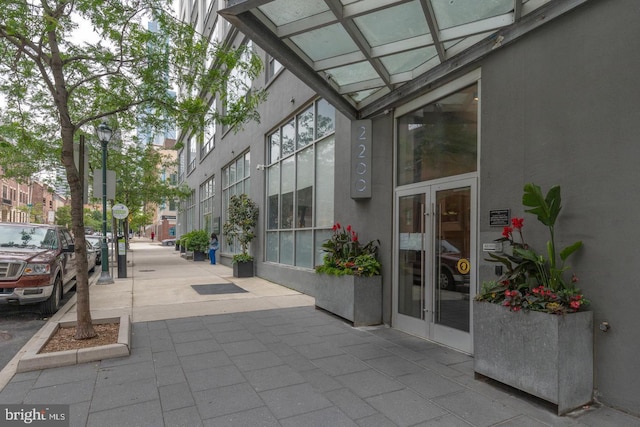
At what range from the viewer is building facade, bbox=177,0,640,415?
3.31m

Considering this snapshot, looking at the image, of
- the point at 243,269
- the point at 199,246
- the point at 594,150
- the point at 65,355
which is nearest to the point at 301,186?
the point at 243,269

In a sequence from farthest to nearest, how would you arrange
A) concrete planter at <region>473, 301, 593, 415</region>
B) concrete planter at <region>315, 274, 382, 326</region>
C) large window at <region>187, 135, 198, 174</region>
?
1. large window at <region>187, 135, 198, 174</region>
2. concrete planter at <region>315, 274, 382, 326</region>
3. concrete planter at <region>473, 301, 593, 415</region>

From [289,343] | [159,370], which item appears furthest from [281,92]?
[159,370]

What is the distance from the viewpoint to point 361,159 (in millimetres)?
6684

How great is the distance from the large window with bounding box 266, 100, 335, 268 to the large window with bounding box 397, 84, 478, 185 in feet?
8.09

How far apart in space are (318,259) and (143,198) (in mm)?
13882

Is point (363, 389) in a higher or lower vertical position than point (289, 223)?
lower

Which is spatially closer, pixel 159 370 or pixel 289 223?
pixel 159 370

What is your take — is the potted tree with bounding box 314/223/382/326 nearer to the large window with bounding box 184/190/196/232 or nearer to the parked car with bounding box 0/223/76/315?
the parked car with bounding box 0/223/76/315

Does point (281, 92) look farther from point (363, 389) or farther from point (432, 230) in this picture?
point (363, 389)

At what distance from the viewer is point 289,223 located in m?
10.4

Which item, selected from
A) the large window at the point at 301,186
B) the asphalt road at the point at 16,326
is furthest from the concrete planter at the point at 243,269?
the asphalt road at the point at 16,326

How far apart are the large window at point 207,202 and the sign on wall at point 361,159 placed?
46.4 ft


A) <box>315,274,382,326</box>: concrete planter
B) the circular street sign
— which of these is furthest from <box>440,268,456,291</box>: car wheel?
the circular street sign
